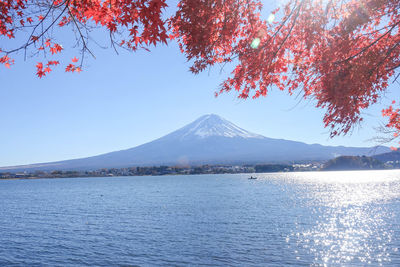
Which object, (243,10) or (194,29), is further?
(243,10)

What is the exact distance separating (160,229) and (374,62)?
25.9 m

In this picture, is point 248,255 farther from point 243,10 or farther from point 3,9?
point 3,9

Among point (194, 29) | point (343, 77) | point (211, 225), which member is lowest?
point (211, 225)

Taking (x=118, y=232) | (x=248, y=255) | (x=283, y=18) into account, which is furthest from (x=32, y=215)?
(x=283, y=18)

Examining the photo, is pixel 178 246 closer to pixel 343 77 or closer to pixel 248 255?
pixel 248 255

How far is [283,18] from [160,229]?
25489 millimetres

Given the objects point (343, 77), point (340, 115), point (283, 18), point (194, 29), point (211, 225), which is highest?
point (283, 18)

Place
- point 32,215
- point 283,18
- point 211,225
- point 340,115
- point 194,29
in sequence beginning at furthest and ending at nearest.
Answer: point 32,215 → point 211,225 → point 283,18 → point 340,115 → point 194,29

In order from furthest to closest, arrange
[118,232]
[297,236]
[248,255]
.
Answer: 1. [118,232]
2. [297,236]
3. [248,255]

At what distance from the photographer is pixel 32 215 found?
40344mm

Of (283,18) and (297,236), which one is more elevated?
(283,18)

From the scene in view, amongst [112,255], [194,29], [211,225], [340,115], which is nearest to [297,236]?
[211,225]

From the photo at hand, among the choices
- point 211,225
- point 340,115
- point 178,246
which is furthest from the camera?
point 211,225

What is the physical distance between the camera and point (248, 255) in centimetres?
1884
